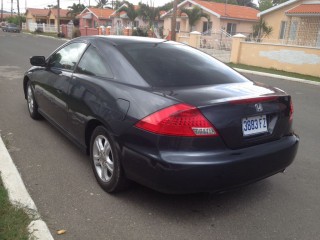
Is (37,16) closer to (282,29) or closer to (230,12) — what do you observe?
(230,12)

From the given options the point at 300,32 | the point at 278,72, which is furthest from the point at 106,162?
the point at 300,32

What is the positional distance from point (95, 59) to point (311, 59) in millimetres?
12911

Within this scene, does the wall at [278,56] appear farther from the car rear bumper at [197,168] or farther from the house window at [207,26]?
the house window at [207,26]

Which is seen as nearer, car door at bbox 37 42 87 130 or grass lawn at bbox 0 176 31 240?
grass lawn at bbox 0 176 31 240

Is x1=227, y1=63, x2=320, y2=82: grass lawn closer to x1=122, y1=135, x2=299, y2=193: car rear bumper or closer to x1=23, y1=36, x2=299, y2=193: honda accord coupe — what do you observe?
x1=23, y1=36, x2=299, y2=193: honda accord coupe

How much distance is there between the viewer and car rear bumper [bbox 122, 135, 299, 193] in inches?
110

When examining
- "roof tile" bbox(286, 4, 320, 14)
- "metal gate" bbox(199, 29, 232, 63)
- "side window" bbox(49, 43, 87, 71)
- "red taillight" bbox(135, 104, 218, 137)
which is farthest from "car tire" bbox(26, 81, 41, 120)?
"roof tile" bbox(286, 4, 320, 14)

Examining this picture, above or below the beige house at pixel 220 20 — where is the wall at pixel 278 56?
below

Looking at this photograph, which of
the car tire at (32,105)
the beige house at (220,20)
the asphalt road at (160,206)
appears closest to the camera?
the asphalt road at (160,206)

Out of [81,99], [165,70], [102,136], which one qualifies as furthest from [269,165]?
[81,99]

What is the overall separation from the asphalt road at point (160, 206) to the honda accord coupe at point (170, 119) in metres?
0.29

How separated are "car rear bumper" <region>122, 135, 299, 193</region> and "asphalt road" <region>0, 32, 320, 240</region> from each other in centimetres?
36

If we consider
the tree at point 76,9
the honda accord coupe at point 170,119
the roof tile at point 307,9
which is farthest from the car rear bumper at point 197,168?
the tree at point 76,9

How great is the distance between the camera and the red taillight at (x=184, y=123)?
2.82 m
